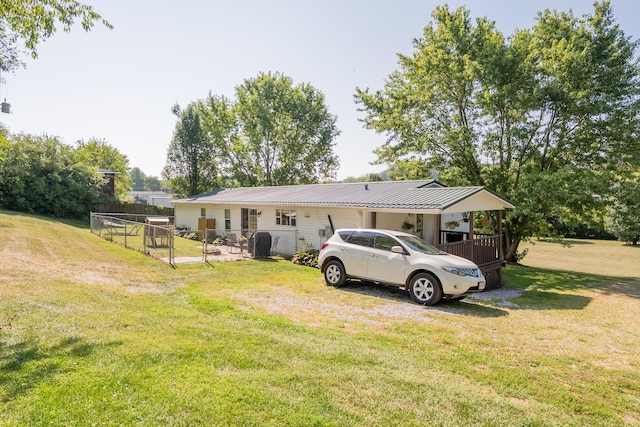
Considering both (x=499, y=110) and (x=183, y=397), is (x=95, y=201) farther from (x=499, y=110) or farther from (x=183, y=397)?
(x=183, y=397)

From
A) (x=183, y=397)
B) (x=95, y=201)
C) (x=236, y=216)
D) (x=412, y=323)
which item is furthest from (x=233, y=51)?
(x=95, y=201)

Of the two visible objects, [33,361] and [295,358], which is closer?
[33,361]

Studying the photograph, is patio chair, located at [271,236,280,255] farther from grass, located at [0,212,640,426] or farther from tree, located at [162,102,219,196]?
tree, located at [162,102,219,196]

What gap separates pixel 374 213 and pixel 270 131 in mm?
27776

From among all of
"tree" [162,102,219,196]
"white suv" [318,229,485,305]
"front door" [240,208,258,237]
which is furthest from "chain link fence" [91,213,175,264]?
"tree" [162,102,219,196]

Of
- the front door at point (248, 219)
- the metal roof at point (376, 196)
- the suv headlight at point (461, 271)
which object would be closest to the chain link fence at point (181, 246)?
the front door at point (248, 219)

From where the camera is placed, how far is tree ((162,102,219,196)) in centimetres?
3988

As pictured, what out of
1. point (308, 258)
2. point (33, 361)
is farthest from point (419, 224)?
point (33, 361)

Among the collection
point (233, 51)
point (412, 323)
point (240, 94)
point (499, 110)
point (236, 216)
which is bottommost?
point (412, 323)

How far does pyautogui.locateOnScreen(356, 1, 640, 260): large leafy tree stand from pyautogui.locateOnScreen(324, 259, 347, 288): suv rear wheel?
10.2 metres

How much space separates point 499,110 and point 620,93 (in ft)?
16.4

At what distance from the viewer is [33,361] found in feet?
13.1

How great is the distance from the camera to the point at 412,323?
21.9 feet

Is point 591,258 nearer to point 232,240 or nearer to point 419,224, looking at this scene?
point 419,224
